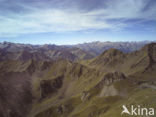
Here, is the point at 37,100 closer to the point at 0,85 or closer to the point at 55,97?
the point at 55,97

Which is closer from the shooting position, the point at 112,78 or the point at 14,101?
the point at 112,78

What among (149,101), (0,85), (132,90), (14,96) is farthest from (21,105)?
(149,101)

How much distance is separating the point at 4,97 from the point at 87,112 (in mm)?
118423

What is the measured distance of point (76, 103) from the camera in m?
133

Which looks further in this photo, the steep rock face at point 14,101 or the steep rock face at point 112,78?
the steep rock face at point 14,101

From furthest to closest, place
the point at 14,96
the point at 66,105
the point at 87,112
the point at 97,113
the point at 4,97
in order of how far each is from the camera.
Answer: the point at 14,96, the point at 4,97, the point at 66,105, the point at 87,112, the point at 97,113

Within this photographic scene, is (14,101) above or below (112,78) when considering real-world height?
below

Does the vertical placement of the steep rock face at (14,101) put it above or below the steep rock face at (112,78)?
below

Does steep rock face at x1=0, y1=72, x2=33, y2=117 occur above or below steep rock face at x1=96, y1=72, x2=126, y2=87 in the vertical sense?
below

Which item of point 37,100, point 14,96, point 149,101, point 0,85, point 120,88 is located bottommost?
point 37,100

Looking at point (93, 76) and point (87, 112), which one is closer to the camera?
point (87, 112)

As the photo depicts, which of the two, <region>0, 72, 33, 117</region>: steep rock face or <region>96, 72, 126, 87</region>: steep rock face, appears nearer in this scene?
<region>96, 72, 126, 87</region>: steep rock face

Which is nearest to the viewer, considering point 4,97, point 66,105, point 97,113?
point 97,113

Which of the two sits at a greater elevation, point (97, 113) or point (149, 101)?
point (149, 101)
